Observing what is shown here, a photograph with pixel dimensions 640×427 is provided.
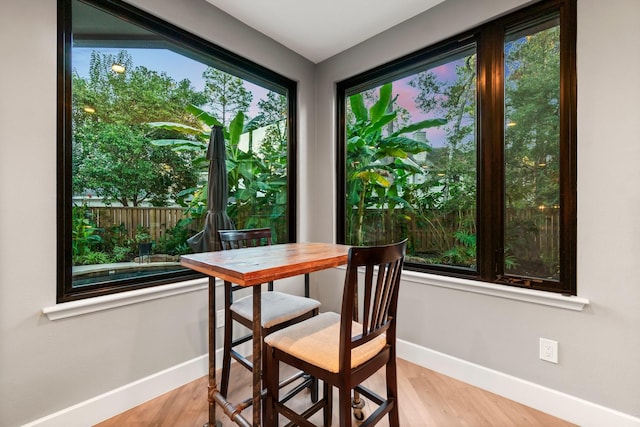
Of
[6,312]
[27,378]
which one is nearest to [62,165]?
[6,312]

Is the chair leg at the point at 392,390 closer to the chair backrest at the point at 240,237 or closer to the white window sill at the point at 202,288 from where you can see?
the white window sill at the point at 202,288

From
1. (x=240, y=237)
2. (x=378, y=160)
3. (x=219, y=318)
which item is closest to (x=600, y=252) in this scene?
(x=378, y=160)

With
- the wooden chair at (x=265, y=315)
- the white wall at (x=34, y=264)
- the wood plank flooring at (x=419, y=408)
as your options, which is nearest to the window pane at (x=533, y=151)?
the wood plank flooring at (x=419, y=408)

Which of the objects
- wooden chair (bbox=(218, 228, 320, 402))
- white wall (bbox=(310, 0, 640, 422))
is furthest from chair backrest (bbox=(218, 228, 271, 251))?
white wall (bbox=(310, 0, 640, 422))

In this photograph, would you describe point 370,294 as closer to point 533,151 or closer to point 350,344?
point 350,344

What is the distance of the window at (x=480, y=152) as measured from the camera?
5.63ft

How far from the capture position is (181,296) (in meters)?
1.98

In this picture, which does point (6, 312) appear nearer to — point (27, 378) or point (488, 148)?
point (27, 378)

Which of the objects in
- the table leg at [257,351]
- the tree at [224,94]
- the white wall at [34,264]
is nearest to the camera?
the table leg at [257,351]

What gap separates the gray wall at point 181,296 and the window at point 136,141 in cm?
10

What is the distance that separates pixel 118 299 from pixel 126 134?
101 cm

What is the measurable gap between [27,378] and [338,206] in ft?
7.77

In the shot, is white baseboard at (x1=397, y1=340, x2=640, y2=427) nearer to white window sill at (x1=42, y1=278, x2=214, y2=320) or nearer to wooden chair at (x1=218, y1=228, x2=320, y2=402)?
wooden chair at (x1=218, y1=228, x2=320, y2=402)

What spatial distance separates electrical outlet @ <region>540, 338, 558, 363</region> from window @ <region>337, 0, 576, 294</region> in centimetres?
31
